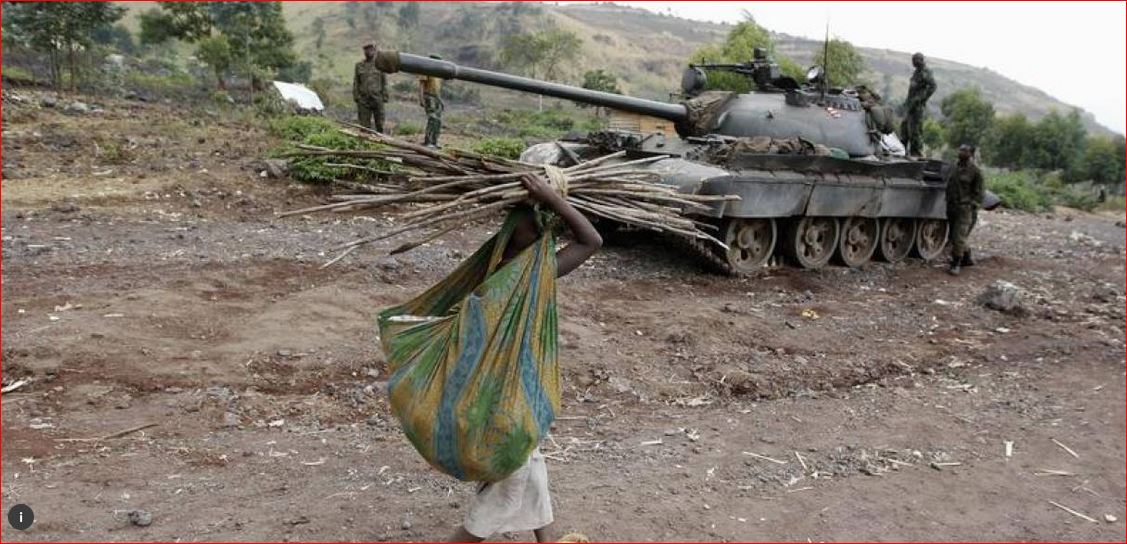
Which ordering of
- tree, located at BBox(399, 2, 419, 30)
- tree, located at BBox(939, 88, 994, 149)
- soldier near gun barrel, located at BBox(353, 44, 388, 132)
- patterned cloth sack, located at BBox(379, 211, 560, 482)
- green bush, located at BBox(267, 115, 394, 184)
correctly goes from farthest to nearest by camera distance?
tree, located at BBox(399, 2, 419, 30) → tree, located at BBox(939, 88, 994, 149) → soldier near gun barrel, located at BBox(353, 44, 388, 132) → green bush, located at BBox(267, 115, 394, 184) → patterned cloth sack, located at BBox(379, 211, 560, 482)

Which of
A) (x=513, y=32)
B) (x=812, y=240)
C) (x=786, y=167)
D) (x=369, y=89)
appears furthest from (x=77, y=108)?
(x=513, y=32)

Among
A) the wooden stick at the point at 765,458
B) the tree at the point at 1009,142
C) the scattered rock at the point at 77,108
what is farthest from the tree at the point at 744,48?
the wooden stick at the point at 765,458

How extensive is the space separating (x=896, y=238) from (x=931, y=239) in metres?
0.97

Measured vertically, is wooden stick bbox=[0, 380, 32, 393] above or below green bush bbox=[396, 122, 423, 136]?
below

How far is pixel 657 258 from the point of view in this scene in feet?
31.6

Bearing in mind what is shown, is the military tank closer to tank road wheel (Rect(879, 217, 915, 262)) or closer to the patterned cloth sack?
tank road wheel (Rect(879, 217, 915, 262))

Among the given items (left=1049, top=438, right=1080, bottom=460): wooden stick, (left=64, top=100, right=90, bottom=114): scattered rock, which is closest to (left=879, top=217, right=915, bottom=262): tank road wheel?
(left=1049, top=438, right=1080, bottom=460): wooden stick

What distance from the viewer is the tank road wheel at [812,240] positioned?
986cm

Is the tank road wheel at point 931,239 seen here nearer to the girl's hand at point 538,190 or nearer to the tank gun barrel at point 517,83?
the tank gun barrel at point 517,83

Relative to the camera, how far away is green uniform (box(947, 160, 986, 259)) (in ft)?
35.1

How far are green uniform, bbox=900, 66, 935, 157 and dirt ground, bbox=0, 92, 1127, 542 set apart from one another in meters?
3.36

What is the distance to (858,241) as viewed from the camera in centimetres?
1070

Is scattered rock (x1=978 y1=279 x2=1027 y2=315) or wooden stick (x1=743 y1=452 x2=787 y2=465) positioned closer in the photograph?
wooden stick (x1=743 y1=452 x2=787 y2=465)

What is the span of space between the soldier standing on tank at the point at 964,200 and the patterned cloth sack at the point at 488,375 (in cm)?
905
